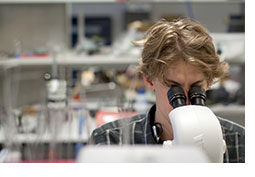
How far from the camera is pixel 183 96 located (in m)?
0.53

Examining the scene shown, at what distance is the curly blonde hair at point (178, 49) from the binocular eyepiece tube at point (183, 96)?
0.21 feet

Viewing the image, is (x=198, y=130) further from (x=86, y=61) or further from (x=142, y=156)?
(x=86, y=61)

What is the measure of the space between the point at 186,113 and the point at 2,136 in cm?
63

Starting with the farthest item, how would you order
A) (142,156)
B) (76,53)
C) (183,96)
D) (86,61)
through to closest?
(76,53)
(86,61)
(183,96)
(142,156)

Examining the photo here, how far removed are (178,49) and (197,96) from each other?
0.14 meters

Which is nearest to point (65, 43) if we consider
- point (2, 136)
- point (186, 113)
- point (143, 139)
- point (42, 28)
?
point (42, 28)

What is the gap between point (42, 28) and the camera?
244 centimetres

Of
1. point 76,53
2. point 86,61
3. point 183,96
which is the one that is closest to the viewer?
point 183,96

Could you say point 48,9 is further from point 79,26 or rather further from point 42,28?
point 79,26

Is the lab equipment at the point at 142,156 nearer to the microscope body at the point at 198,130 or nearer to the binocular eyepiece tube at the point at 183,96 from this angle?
the microscope body at the point at 198,130

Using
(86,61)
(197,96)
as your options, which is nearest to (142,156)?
(197,96)

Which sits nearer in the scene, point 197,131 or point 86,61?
point 197,131

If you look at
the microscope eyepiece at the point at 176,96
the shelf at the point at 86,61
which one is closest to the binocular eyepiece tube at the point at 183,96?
the microscope eyepiece at the point at 176,96

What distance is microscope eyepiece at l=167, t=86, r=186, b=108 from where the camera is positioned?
0.51 meters
